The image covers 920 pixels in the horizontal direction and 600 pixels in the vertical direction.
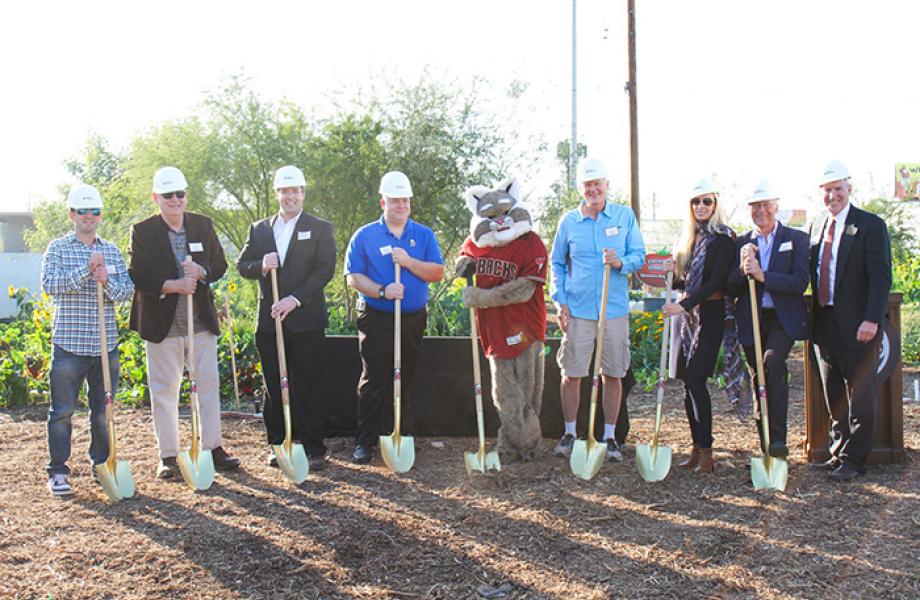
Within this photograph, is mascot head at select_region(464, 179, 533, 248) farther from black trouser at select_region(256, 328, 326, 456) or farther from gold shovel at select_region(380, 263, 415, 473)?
black trouser at select_region(256, 328, 326, 456)

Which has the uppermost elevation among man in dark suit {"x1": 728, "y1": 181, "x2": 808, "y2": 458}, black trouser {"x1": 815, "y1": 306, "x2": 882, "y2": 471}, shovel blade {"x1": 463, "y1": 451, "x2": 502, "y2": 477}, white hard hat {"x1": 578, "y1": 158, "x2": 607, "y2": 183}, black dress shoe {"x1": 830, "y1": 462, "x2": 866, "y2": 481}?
white hard hat {"x1": 578, "y1": 158, "x2": 607, "y2": 183}

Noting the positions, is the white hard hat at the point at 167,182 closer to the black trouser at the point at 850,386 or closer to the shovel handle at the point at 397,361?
the shovel handle at the point at 397,361

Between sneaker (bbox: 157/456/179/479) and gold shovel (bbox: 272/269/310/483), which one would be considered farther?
sneaker (bbox: 157/456/179/479)

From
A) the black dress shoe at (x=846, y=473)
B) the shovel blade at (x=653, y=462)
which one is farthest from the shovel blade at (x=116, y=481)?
the black dress shoe at (x=846, y=473)

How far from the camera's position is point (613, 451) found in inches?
234

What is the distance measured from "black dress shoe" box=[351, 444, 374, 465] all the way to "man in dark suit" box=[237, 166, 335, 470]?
0.81ft

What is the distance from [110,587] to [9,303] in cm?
2579

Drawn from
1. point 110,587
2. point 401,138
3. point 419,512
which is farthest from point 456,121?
point 110,587

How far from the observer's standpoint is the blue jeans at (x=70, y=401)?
5.41 meters

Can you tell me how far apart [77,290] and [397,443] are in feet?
7.64

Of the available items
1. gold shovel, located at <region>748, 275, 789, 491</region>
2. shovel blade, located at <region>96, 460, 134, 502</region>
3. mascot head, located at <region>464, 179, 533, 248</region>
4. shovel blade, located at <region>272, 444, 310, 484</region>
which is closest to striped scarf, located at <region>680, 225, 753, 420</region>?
gold shovel, located at <region>748, 275, 789, 491</region>

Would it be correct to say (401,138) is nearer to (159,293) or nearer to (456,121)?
(456,121)

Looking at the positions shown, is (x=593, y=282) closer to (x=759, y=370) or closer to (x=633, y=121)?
(x=759, y=370)

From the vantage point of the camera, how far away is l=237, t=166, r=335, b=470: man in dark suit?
586 centimetres
